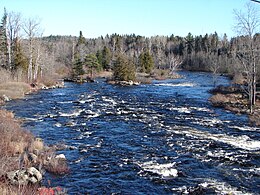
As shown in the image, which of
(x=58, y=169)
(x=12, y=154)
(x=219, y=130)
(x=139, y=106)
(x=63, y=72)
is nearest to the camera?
(x=58, y=169)

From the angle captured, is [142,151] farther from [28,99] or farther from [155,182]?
[28,99]

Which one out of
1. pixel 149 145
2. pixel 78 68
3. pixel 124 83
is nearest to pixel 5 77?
pixel 124 83

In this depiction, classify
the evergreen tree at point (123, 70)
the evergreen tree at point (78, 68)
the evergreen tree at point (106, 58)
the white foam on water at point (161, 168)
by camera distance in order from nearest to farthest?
the white foam on water at point (161, 168), the evergreen tree at point (123, 70), the evergreen tree at point (78, 68), the evergreen tree at point (106, 58)

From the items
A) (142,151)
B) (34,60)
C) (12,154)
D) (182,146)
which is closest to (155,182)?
(142,151)

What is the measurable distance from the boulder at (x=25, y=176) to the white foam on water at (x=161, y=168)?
16.9 ft

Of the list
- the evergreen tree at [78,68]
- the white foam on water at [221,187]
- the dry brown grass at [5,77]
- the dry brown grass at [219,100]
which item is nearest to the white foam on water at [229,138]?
the white foam on water at [221,187]

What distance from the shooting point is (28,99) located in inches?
1483

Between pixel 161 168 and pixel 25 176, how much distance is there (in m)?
6.46

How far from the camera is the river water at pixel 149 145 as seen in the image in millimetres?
13805

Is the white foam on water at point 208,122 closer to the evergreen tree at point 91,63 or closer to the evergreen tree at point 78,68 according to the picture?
the evergreen tree at point 78,68

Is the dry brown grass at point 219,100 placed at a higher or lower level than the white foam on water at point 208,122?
higher

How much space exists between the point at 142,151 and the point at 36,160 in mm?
6142

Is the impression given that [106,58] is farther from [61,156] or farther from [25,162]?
[25,162]

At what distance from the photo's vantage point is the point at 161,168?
1558 cm
